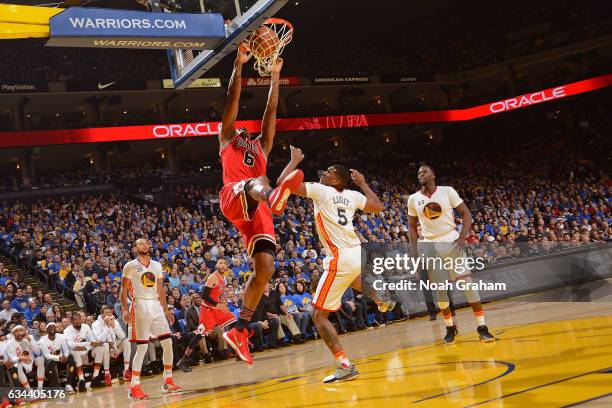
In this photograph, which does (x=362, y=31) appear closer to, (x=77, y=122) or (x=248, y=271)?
(x=77, y=122)

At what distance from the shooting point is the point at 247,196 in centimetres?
591

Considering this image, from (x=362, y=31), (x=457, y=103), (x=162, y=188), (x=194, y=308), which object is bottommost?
(x=194, y=308)

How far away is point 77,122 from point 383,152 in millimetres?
14820

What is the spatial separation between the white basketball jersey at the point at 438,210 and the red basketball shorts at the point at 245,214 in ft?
10.0

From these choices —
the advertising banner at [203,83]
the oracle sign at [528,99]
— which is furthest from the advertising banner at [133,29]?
the oracle sign at [528,99]

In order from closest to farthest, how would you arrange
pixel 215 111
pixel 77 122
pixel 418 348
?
pixel 418 348 < pixel 77 122 < pixel 215 111

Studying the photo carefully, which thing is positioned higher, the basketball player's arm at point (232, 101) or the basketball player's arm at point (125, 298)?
the basketball player's arm at point (232, 101)

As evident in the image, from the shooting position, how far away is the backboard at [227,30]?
7680 millimetres

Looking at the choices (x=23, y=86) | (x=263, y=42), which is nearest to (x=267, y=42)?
(x=263, y=42)

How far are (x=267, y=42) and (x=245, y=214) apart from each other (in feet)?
7.75

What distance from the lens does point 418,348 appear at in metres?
8.85

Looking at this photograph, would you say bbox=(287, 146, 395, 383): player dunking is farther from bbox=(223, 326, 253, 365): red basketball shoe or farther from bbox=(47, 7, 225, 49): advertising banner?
bbox=(47, 7, 225, 49): advertising banner

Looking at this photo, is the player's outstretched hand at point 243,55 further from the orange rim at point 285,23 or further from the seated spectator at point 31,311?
the seated spectator at point 31,311

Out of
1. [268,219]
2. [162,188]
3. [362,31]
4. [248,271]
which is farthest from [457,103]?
[268,219]
